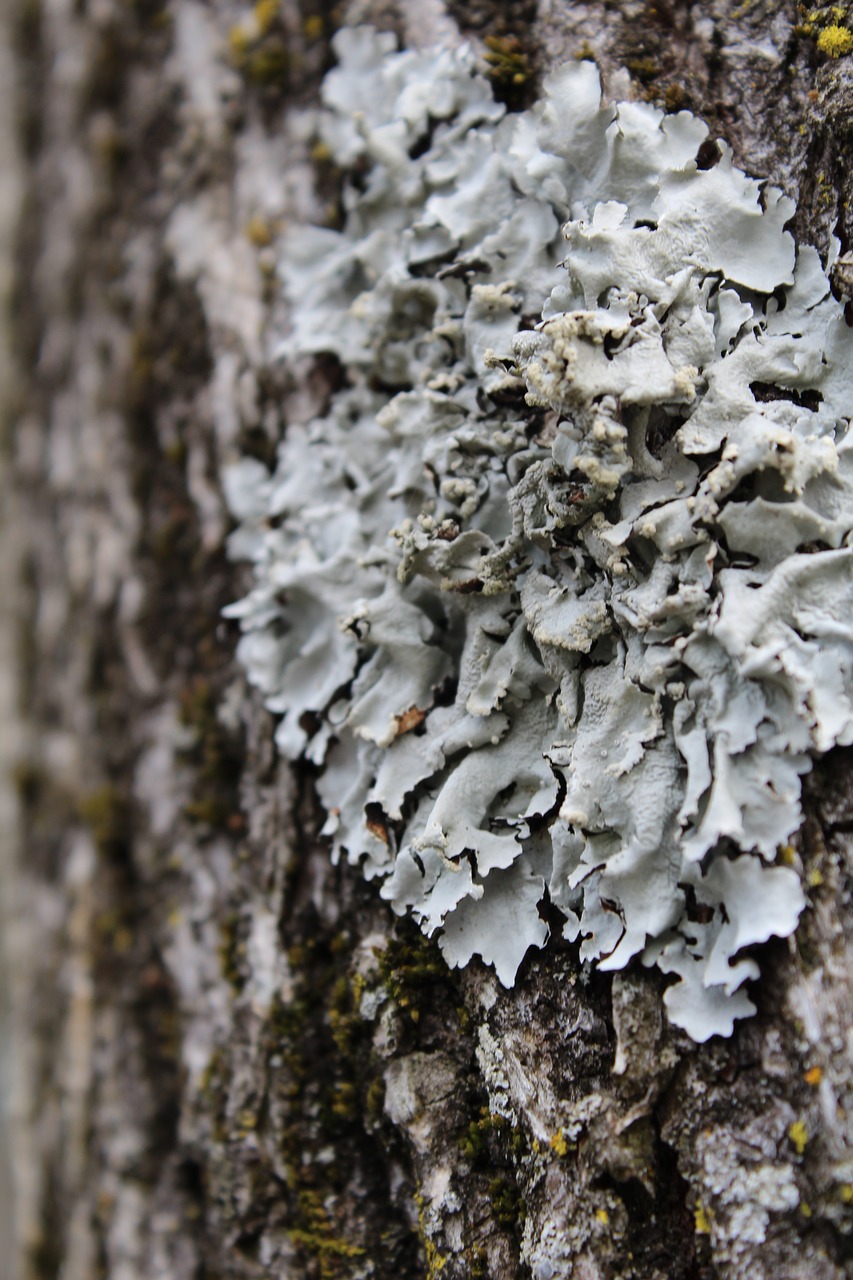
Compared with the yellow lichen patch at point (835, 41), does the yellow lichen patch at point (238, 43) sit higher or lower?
lower

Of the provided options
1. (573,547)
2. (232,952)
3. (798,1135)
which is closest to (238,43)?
(573,547)

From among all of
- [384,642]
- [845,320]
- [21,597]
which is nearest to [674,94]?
[845,320]

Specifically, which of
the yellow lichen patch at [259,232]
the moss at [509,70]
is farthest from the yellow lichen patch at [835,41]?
the yellow lichen patch at [259,232]

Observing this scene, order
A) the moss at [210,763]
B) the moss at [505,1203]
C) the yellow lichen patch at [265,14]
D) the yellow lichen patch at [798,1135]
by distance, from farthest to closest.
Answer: the yellow lichen patch at [265,14] → the moss at [210,763] → the moss at [505,1203] → the yellow lichen patch at [798,1135]

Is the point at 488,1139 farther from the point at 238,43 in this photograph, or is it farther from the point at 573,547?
the point at 238,43

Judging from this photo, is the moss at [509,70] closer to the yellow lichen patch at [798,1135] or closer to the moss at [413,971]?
the moss at [413,971]

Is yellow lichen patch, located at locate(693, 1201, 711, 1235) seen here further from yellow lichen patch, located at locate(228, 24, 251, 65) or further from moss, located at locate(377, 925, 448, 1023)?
yellow lichen patch, located at locate(228, 24, 251, 65)
